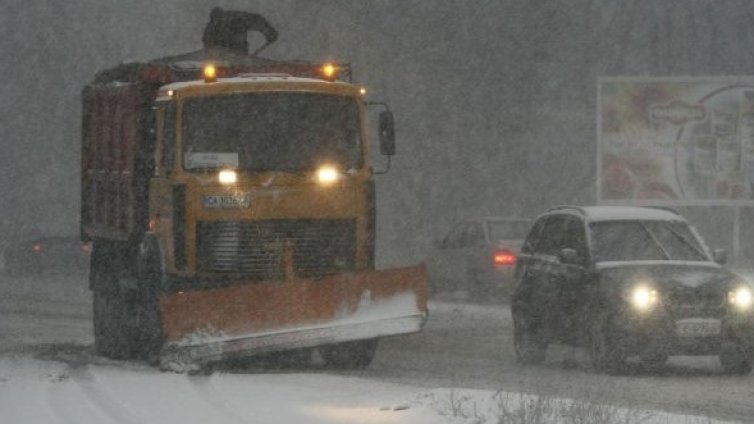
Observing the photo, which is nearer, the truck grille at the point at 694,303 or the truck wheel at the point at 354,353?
the truck grille at the point at 694,303

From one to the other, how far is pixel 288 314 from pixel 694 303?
3961 mm

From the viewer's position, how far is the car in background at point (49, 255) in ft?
146

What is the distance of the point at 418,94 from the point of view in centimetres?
5312

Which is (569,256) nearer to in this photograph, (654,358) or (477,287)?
(654,358)

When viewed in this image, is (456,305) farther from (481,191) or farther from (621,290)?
(481,191)

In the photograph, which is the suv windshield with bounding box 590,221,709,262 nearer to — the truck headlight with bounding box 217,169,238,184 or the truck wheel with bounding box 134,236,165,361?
the truck headlight with bounding box 217,169,238,184

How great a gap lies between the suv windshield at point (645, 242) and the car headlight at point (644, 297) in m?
0.87

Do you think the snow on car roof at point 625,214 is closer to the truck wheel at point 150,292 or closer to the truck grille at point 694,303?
the truck grille at point 694,303

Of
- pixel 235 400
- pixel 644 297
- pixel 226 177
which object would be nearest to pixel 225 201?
pixel 226 177

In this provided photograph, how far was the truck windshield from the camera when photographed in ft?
61.3

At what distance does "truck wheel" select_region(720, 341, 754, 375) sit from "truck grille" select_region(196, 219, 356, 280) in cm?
416

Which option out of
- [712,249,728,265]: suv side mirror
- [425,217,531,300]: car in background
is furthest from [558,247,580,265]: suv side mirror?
[425,217,531,300]: car in background

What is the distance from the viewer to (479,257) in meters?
31.8

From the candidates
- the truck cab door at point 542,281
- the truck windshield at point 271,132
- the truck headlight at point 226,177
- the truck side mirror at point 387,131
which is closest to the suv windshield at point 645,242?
the truck cab door at point 542,281
